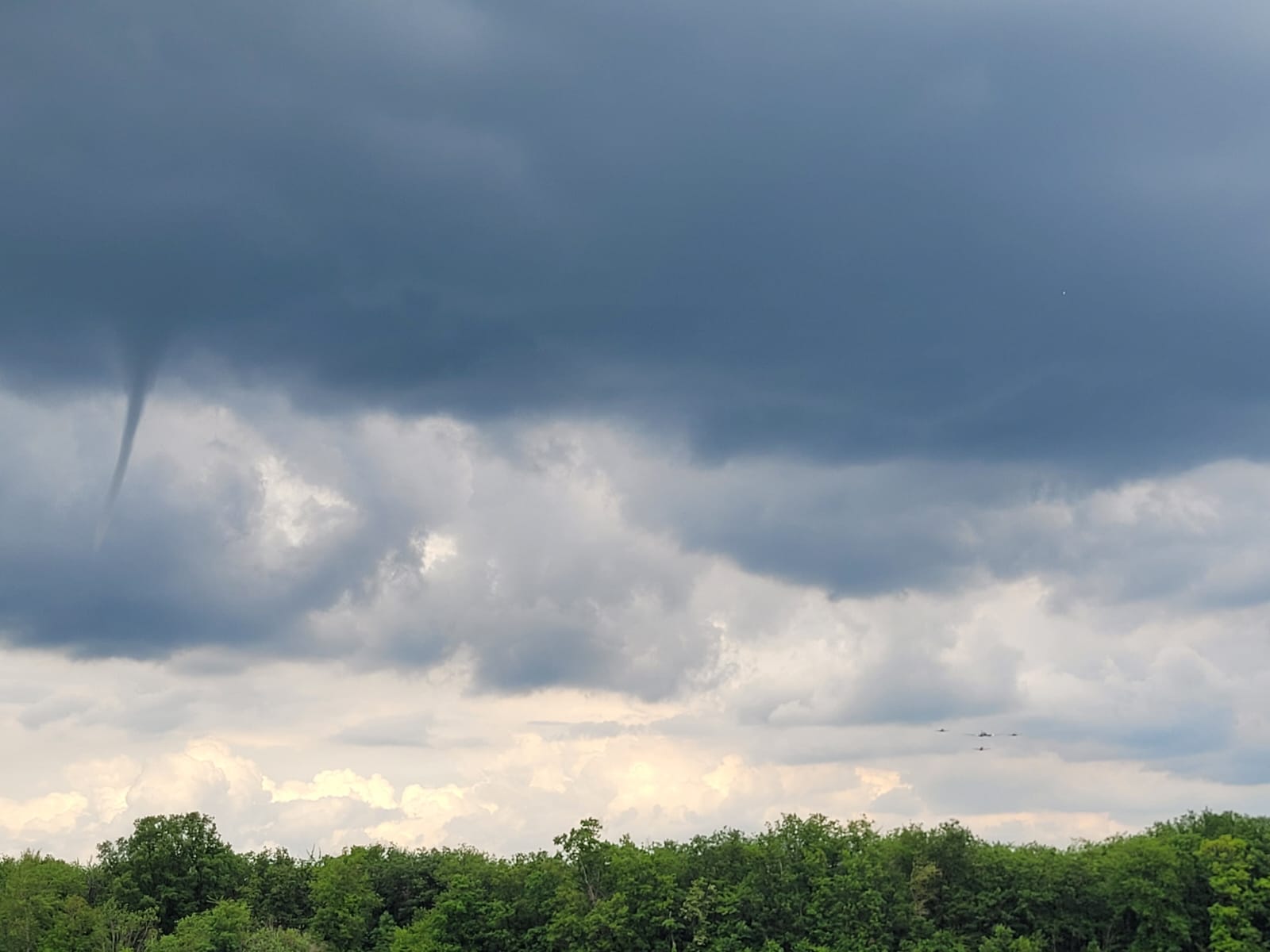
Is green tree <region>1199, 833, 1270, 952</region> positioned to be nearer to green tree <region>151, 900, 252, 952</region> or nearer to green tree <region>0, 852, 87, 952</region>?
green tree <region>151, 900, 252, 952</region>

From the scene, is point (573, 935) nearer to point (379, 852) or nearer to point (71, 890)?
point (379, 852)

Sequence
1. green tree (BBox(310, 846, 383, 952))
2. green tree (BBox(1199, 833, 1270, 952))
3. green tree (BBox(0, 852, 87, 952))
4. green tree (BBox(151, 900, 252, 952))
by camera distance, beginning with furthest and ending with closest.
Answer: green tree (BBox(310, 846, 383, 952)) → green tree (BBox(0, 852, 87, 952)) → green tree (BBox(151, 900, 252, 952)) → green tree (BBox(1199, 833, 1270, 952))

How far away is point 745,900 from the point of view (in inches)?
5167

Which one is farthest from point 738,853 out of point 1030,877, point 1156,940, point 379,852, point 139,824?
point 139,824

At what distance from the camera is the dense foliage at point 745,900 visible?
121m

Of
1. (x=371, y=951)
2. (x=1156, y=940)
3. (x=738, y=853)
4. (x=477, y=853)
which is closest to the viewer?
(x=1156, y=940)

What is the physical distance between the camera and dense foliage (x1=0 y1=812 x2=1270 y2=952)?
4769 inches

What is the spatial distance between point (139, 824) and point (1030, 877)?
10310cm

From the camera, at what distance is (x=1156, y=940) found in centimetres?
11925

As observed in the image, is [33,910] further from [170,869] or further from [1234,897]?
[1234,897]

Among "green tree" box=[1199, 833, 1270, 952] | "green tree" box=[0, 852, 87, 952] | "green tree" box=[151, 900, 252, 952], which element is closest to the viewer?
"green tree" box=[1199, 833, 1270, 952]

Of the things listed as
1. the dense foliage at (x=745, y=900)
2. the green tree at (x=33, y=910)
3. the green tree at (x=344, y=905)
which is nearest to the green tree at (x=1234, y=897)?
the dense foliage at (x=745, y=900)

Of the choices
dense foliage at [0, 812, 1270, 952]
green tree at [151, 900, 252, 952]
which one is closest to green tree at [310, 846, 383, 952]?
dense foliage at [0, 812, 1270, 952]

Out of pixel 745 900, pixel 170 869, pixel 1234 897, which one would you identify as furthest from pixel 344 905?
pixel 1234 897
